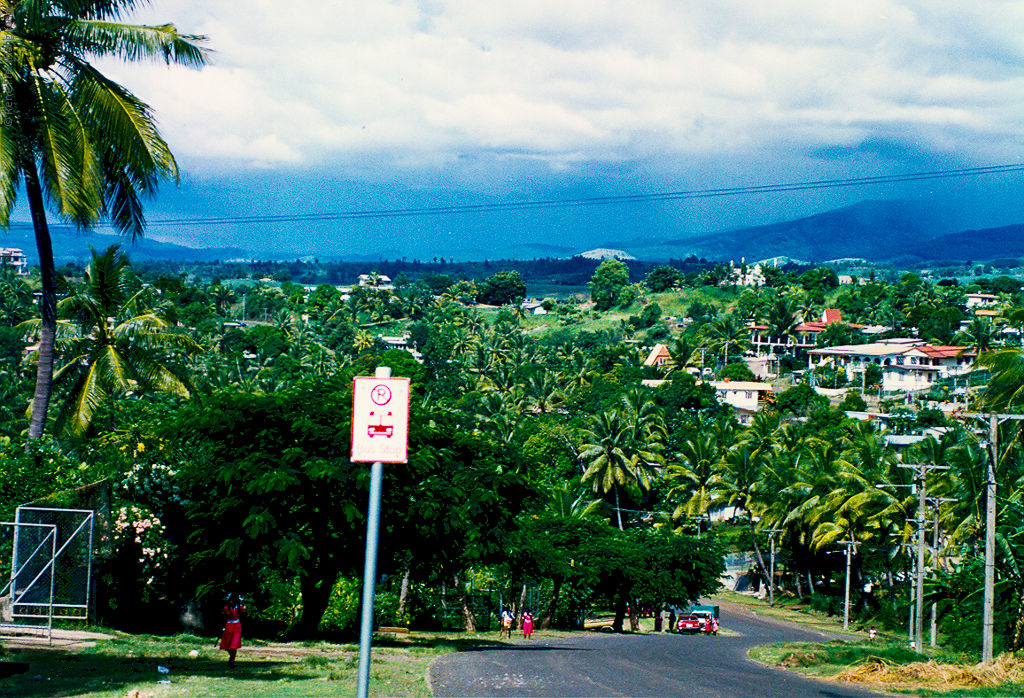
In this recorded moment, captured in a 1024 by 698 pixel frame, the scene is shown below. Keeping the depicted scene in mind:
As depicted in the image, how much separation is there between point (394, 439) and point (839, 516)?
203 feet

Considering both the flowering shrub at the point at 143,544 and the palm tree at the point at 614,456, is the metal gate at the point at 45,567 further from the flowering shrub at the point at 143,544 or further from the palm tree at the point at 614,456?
the palm tree at the point at 614,456

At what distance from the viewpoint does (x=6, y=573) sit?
930 inches

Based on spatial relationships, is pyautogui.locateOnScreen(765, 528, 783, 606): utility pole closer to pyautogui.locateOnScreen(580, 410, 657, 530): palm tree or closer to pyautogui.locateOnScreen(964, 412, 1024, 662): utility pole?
pyautogui.locateOnScreen(580, 410, 657, 530): palm tree

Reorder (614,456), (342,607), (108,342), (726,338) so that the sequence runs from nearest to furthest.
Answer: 1. (108,342)
2. (342,607)
3. (614,456)
4. (726,338)

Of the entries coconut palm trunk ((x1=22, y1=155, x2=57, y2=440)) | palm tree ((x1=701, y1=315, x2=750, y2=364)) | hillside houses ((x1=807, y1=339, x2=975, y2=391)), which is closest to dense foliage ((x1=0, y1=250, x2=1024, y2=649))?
coconut palm trunk ((x1=22, y1=155, x2=57, y2=440))

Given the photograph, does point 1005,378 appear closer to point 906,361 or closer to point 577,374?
point 577,374

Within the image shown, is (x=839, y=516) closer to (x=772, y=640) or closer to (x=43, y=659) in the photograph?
(x=772, y=640)

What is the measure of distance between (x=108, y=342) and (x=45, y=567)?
11.2 meters

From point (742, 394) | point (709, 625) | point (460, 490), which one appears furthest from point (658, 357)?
point (460, 490)

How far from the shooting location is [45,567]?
22.3 m

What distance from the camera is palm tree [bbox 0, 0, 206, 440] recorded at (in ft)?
68.4

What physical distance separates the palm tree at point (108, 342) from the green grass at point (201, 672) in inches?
353

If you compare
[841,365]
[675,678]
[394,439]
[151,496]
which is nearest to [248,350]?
[841,365]

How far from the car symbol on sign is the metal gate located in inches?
635
